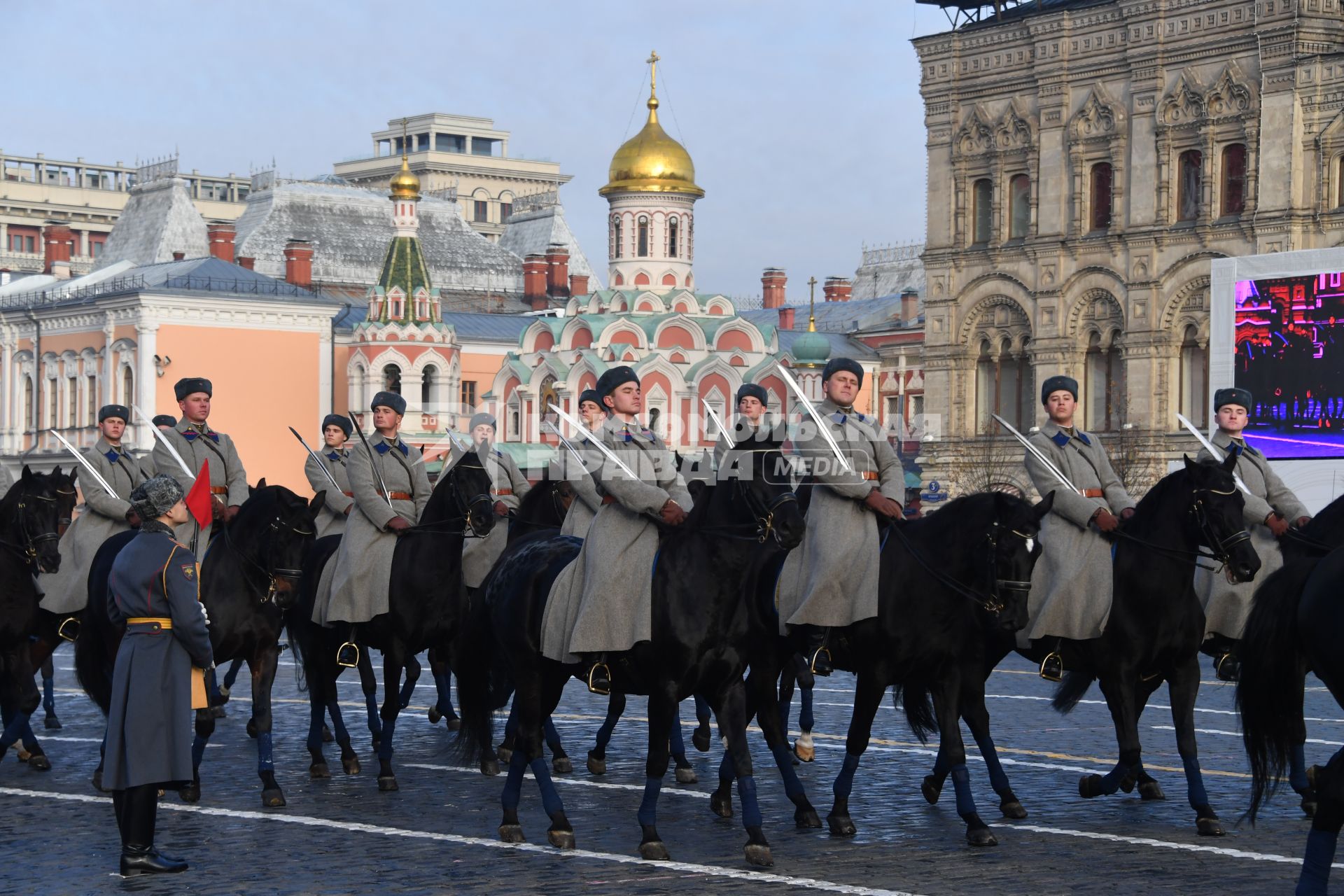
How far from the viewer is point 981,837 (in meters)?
9.62

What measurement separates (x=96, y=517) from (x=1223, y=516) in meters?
7.51

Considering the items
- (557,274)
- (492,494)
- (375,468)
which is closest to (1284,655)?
(492,494)

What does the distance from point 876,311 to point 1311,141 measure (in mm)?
33804

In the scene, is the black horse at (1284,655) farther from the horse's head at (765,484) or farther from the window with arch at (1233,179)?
the window with arch at (1233,179)

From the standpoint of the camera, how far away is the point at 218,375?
67.4m

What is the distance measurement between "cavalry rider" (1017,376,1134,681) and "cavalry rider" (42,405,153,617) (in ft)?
19.1

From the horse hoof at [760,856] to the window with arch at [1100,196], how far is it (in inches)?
1650

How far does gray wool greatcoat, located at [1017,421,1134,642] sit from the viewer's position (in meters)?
10.7

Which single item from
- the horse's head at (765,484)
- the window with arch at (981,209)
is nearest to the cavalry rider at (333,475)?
the horse's head at (765,484)

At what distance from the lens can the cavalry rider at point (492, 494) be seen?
44.9 feet

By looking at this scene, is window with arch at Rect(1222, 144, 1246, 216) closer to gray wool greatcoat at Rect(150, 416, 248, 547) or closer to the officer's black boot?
gray wool greatcoat at Rect(150, 416, 248, 547)

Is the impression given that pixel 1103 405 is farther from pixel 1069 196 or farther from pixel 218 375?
Result: pixel 218 375

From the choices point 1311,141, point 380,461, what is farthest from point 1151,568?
point 1311,141

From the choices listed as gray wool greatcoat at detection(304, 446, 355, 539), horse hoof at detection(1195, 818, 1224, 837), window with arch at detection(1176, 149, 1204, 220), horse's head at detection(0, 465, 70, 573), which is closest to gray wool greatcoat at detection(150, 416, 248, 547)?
horse's head at detection(0, 465, 70, 573)
